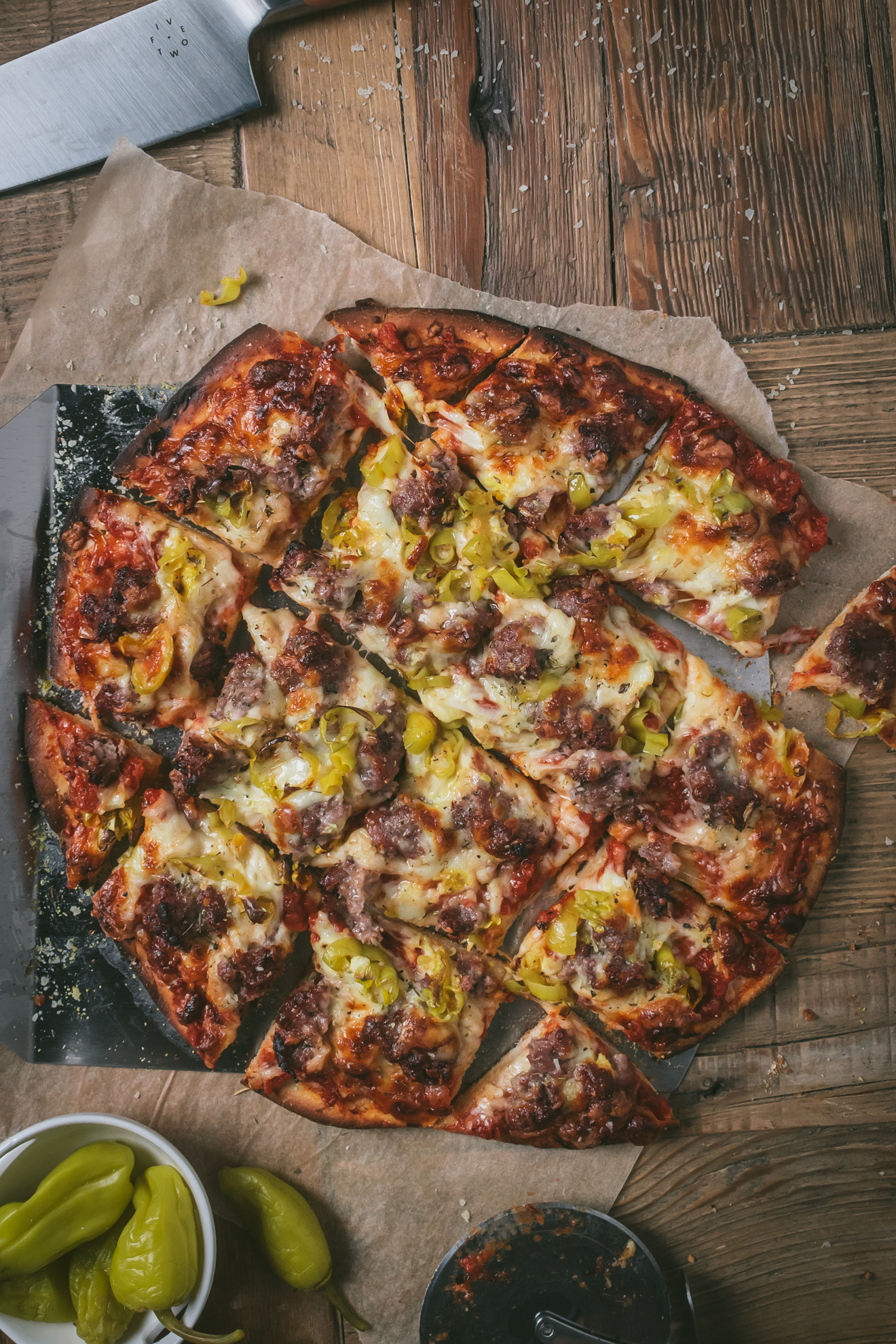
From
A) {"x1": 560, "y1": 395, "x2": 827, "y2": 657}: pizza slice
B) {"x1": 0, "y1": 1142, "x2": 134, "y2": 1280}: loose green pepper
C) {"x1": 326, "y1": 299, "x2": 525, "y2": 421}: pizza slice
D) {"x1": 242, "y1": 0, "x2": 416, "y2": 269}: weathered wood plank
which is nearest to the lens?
{"x1": 0, "y1": 1142, "x2": 134, "y2": 1280}: loose green pepper

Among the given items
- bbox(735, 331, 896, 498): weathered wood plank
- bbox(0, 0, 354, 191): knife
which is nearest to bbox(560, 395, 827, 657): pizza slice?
bbox(735, 331, 896, 498): weathered wood plank

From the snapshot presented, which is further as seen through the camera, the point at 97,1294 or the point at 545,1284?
the point at 545,1284

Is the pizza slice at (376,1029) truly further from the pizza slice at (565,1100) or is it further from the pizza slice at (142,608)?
the pizza slice at (142,608)

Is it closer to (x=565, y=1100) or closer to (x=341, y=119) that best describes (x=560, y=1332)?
(x=565, y=1100)

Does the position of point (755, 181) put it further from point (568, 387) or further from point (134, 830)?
point (134, 830)

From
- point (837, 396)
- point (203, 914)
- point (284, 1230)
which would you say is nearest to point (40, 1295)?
point (284, 1230)

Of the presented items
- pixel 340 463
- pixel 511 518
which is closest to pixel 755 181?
pixel 511 518

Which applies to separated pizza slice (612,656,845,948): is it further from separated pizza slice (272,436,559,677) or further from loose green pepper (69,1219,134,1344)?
loose green pepper (69,1219,134,1344)
